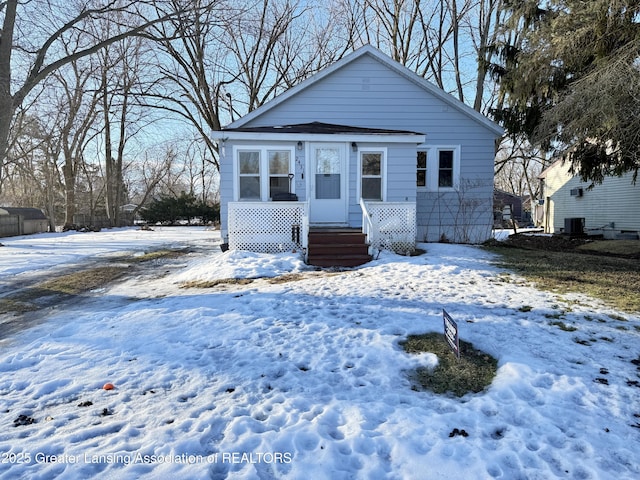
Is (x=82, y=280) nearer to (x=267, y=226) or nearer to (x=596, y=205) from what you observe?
(x=267, y=226)

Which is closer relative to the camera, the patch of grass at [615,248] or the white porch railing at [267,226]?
the white porch railing at [267,226]

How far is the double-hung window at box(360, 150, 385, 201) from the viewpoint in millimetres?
10438

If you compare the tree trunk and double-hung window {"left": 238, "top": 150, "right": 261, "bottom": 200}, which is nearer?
double-hung window {"left": 238, "top": 150, "right": 261, "bottom": 200}

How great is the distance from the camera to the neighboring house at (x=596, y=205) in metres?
16.2

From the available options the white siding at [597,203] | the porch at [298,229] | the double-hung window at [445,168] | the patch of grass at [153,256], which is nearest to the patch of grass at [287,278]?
the porch at [298,229]

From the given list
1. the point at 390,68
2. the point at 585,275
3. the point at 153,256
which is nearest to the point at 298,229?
the point at 153,256

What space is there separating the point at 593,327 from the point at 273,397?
3525 mm

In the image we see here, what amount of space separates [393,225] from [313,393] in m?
6.36

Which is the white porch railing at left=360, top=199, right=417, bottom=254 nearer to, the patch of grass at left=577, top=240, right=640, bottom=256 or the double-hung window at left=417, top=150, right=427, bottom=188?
the double-hung window at left=417, top=150, right=427, bottom=188

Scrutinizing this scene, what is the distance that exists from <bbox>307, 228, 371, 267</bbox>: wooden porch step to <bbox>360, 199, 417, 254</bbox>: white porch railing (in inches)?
16.6

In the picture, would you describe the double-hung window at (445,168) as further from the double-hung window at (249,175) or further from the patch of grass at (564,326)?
the patch of grass at (564,326)

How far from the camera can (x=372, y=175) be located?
10.6 metres

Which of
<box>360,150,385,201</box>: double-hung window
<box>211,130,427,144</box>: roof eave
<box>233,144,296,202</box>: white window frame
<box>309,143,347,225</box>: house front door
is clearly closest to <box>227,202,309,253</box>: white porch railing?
<box>233,144,296,202</box>: white window frame

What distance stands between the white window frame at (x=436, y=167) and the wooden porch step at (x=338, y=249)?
3969 mm
